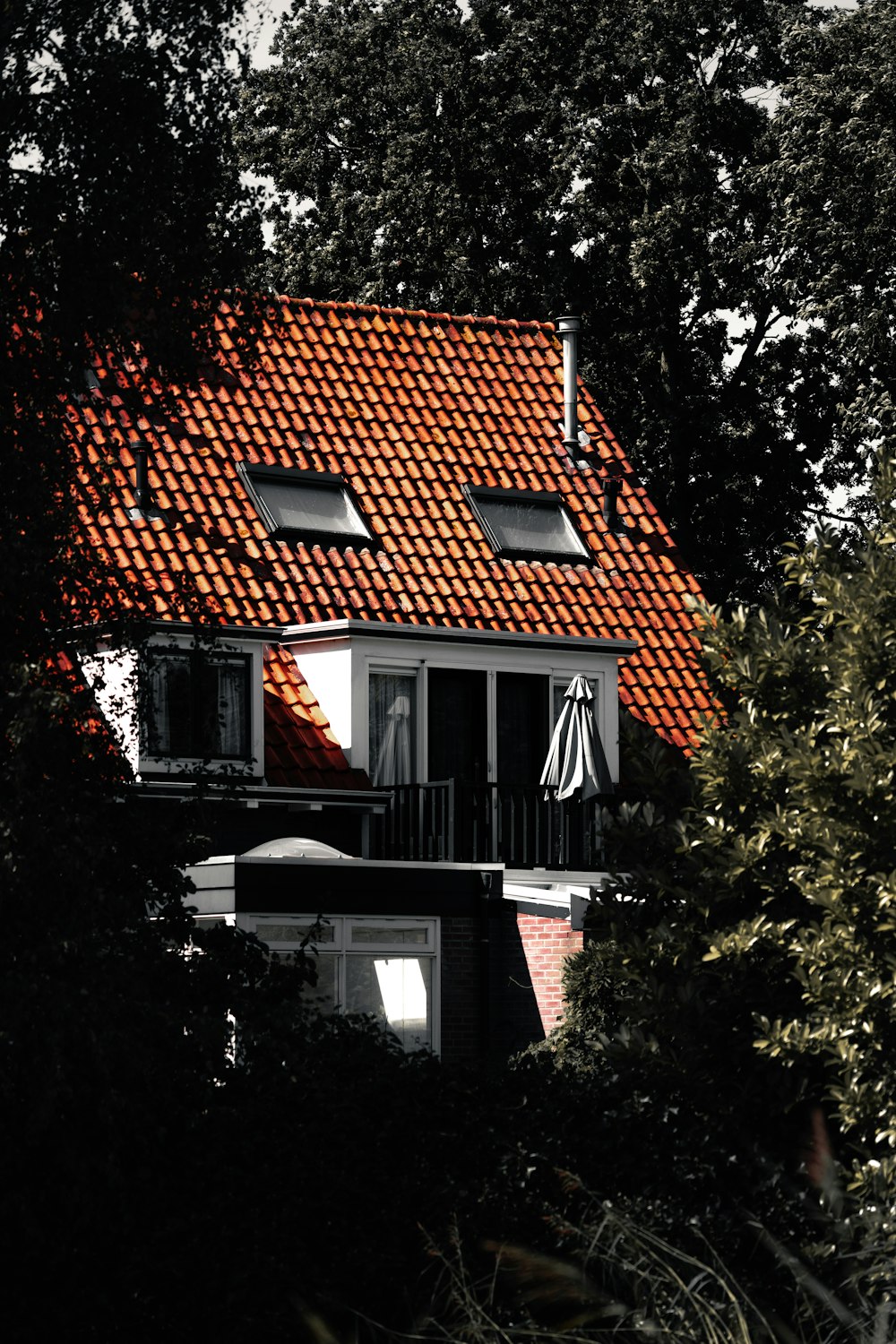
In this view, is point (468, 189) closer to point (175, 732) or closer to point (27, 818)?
point (175, 732)

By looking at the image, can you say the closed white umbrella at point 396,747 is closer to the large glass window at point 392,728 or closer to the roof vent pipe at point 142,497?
the large glass window at point 392,728

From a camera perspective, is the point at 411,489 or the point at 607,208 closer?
the point at 411,489

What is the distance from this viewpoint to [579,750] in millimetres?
23547

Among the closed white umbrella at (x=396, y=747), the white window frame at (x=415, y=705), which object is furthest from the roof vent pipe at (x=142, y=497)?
the closed white umbrella at (x=396, y=747)

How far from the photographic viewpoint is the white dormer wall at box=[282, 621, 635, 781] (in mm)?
23578

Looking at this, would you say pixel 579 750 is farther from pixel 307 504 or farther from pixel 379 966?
pixel 307 504

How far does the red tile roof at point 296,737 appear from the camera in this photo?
23.1 metres

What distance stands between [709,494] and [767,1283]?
27328mm

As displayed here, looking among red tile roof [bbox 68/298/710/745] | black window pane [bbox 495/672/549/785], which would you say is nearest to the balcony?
black window pane [bbox 495/672/549/785]

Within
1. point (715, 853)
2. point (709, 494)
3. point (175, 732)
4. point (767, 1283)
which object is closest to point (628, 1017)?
point (715, 853)

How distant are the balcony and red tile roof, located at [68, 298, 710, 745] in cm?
234

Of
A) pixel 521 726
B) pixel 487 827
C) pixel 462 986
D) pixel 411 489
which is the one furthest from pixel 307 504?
pixel 462 986

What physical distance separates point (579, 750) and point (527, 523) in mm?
4740

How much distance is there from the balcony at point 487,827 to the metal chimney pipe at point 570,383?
6701 millimetres
